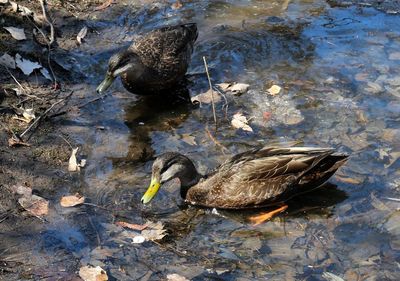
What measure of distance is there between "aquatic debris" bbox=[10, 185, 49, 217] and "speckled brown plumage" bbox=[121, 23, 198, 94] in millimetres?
2337

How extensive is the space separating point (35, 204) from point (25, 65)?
270cm

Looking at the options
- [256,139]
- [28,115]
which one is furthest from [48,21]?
[256,139]

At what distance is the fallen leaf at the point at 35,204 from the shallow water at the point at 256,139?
15 cm

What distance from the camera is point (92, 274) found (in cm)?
542

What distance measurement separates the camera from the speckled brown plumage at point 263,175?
6.55 m

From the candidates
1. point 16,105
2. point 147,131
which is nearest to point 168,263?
point 147,131

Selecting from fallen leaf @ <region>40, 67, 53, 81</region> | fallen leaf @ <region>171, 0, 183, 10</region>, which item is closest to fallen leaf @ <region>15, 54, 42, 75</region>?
fallen leaf @ <region>40, 67, 53, 81</region>

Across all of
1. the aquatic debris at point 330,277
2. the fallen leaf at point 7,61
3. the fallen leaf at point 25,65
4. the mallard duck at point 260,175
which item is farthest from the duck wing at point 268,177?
the fallen leaf at point 7,61

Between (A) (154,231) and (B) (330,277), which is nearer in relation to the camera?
(B) (330,277)

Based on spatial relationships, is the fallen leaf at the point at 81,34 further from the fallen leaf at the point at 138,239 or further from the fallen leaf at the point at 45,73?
the fallen leaf at the point at 138,239

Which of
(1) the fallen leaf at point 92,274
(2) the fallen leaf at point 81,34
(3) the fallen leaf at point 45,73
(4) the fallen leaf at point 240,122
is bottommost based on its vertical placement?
(4) the fallen leaf at point 240,122

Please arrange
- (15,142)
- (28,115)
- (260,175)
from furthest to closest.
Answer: (28,115), (15,142), (260,175)

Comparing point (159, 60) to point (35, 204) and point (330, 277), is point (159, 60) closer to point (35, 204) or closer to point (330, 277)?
point (35, 204)

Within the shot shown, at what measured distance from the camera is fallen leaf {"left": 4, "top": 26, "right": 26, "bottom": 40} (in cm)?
895
